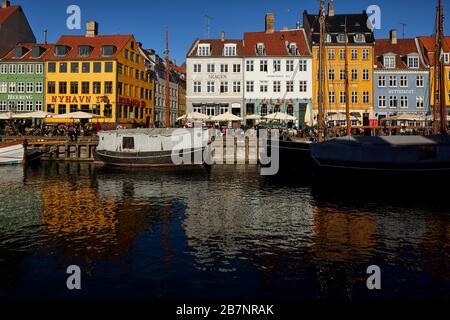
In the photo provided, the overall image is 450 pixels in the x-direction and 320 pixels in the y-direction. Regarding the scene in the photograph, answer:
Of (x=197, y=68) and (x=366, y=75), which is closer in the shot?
(x=197, y=68)

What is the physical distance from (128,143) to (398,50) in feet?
150

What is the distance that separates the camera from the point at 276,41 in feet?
205

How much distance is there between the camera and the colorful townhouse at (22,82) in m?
63.5

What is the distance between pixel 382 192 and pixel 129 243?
1775 centimetres

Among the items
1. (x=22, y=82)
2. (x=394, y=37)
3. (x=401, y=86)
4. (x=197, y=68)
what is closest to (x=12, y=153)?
(x=22, y=82)

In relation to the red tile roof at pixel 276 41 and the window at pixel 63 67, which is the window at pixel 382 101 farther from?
the window at pixel 63 67

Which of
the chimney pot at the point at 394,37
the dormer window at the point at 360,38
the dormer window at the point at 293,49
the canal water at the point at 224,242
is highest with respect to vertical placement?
the chimney pot at the point at 394,37

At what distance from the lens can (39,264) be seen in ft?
42.3

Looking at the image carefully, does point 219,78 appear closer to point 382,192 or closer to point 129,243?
point 382,192

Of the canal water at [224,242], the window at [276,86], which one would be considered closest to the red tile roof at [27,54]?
the window at [276,86]

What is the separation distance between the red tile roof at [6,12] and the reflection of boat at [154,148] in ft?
122

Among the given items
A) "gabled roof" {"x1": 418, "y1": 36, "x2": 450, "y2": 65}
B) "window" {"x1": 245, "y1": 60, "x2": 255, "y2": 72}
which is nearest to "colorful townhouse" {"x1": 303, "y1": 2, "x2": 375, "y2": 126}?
"window" {"x1": 245, "y1": 60, "x2": 255, "y2": 72}

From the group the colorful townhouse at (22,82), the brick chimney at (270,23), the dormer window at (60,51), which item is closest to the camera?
the dormer window at (60,51)

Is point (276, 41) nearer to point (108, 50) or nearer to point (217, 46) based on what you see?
point (217, 46)
